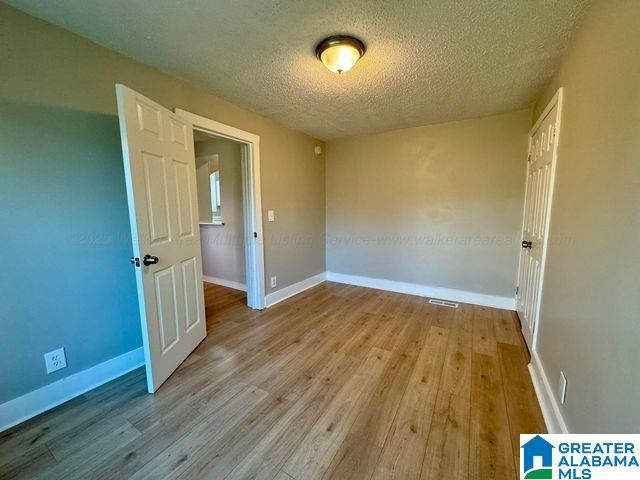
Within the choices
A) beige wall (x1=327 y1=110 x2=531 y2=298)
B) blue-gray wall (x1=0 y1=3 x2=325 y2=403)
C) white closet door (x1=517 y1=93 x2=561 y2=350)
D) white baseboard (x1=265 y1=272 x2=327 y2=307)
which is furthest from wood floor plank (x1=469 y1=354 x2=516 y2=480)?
blue-gray wall (x1=0 y1=3 x2=325 y2=403)

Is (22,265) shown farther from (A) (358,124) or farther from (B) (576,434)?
(A) (358,124)

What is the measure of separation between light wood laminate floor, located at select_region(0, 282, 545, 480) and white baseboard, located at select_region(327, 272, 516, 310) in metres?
0.71

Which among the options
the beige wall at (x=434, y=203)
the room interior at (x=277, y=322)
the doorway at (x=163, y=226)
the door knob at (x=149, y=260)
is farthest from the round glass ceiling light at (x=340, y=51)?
the beige wall at (x=434, y=203)

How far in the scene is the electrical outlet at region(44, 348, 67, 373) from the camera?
157cm

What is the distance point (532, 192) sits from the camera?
2469mm

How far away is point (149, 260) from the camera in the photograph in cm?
163

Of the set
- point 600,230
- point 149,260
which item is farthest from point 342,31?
point 149,260

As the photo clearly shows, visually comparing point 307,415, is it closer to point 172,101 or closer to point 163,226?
point 163,226

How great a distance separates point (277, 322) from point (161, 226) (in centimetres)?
154

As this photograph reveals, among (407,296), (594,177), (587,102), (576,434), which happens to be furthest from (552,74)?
(407,296)

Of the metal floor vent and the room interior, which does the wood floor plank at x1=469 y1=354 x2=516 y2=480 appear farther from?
the metal floor vent

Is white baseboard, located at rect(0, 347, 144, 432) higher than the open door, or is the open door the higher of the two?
the open door

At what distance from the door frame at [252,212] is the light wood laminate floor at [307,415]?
702mm

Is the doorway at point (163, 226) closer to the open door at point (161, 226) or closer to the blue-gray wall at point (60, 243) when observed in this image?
the open door at point (161, 226)
